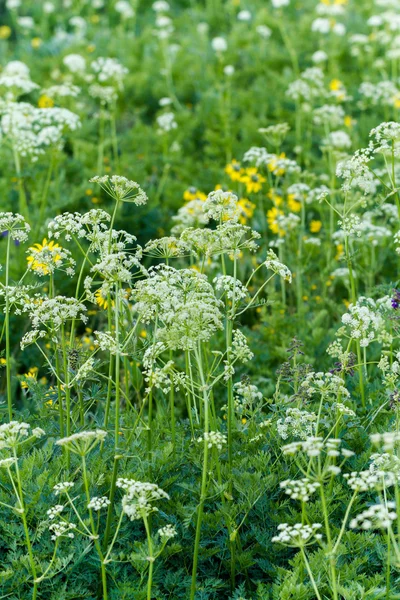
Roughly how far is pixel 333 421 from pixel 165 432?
70 cm

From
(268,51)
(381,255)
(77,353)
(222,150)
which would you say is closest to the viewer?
(77,353)

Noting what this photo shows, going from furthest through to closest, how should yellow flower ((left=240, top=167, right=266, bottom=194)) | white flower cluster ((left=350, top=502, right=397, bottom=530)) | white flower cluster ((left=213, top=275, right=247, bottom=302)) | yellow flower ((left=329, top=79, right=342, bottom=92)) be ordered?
yellow flower ((left=329, top=79, right=342, bottom=92)) < yellow flower ((left=240, top=167, right=266, bottom=194)) < white flower cluster ((left=213, top=275, right=247, bottom=302)) < white flower cluster ((left=350, top=502, right=397, bottom=530))

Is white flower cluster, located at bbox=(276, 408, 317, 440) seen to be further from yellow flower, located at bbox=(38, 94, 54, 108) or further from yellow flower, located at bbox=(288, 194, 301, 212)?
yellow flower, located at bbox=(38, 94, 54, 108)

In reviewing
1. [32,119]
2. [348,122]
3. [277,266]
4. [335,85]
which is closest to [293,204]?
[348,122]

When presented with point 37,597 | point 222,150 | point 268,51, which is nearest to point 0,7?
point 268,51

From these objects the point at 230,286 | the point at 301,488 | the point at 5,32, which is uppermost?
the point at 5,32

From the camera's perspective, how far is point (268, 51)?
899cm

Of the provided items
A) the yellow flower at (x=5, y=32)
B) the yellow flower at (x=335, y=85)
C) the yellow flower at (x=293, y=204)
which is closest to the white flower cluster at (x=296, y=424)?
the yellow flower at (x=293, y=204)

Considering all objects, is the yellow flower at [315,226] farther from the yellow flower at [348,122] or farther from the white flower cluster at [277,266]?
the white flower cluster at [277,266]

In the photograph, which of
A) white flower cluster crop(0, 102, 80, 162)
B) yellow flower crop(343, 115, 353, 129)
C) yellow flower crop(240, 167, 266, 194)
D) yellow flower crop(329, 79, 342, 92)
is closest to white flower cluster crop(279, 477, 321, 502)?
white flower cluster crop(0, 102, 80, 162)

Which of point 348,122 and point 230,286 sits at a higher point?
point 348,122

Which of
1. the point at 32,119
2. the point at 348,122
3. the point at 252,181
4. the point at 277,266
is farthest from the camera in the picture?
the point at 348,122

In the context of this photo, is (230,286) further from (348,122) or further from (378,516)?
(348,122)

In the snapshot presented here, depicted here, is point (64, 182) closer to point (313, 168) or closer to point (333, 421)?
point (313, 168)
